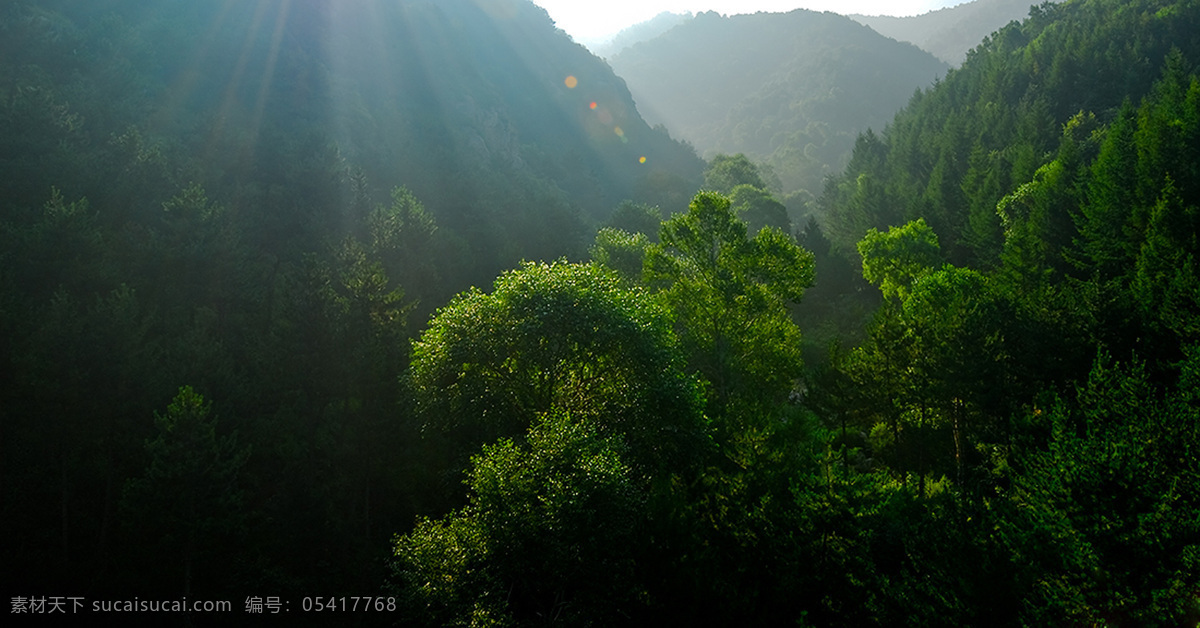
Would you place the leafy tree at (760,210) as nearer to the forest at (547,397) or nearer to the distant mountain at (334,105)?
the distant mountain at (334,105)

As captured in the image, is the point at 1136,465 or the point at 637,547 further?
the point at 637,547

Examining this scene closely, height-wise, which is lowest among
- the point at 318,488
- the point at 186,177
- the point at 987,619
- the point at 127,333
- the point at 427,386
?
the point at 318,488

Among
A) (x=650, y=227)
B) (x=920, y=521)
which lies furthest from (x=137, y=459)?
(x=650, y=227)

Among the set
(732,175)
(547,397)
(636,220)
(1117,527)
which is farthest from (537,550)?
(732,175)

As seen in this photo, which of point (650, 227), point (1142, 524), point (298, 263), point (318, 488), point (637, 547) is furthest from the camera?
point (650, 227)

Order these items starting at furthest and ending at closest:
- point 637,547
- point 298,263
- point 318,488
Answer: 1. point 298,263
2. point 318,488
3. point 637,547

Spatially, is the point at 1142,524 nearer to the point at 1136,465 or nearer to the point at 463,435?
the point at 1136,465

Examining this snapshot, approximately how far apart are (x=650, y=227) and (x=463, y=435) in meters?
62.6

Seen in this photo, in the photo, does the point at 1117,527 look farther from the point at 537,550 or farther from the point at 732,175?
the point at 732,175

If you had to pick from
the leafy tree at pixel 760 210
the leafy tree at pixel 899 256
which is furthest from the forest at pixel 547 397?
the leafy tree at pixel 760 210

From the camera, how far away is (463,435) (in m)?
29.5

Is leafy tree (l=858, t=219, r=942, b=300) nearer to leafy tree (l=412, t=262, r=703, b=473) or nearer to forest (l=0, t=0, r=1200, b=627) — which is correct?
forest (l=0, t=0, r=1200, b=627)

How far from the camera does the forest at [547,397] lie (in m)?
14.0

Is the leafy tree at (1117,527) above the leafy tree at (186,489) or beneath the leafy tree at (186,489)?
above
